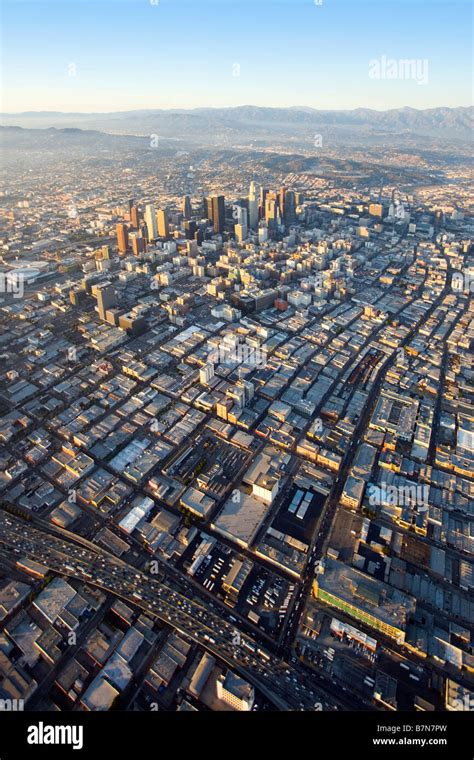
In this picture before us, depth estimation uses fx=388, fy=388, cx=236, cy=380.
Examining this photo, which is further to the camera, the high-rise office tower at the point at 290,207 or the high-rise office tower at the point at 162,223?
the high-rise office tower at the point at 290,207

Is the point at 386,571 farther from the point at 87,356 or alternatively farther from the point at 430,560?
the point at 87,356

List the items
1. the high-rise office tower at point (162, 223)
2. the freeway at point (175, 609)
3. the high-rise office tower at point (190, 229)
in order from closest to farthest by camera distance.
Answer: the freeway at point (175, 609)
the high-rise office tower at point (190, 229)
the high-rise office tower at point (162, 223)

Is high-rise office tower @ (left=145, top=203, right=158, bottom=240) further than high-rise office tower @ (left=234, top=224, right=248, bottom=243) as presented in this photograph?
No

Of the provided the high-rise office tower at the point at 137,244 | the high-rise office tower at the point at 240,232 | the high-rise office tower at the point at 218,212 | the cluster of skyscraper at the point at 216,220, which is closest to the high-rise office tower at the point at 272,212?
the cluster of skyscraper at the point at 216,220

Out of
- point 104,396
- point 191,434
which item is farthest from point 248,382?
point 104,396

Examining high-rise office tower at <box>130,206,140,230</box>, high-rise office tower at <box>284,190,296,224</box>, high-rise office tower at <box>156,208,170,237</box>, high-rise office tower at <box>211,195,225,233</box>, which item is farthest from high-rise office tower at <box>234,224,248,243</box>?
high-rise office tower at <box>130,206,140,230</box>

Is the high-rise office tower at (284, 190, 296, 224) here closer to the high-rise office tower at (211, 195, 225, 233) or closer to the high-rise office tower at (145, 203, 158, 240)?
the high-rise office tower at (211, 195, 225, 233)

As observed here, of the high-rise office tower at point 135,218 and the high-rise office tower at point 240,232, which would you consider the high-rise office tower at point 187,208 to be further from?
the high-rise office tower at point 240,232
